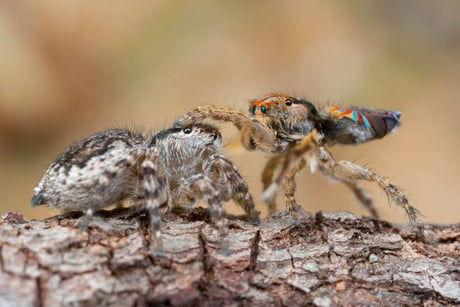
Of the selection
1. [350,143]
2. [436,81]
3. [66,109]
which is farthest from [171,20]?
[350,143]

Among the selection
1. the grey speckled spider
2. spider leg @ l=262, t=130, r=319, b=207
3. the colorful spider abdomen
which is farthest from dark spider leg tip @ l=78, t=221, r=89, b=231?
the colorful spider abdomen

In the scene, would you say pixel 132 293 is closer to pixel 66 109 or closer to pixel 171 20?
pixel 66 109

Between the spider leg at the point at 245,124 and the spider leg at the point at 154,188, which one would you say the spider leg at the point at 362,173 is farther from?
the spider leg at the point at 154,188

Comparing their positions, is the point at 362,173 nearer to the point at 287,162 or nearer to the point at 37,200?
the point at 287,162

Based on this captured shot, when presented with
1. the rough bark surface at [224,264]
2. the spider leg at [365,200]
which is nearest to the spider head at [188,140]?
the rough bark surface at [224,264]

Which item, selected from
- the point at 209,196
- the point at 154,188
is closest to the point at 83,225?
the point at 154,188

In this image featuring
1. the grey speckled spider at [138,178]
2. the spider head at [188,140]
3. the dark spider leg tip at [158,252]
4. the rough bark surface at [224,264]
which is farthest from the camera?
the spider head at [188,140]

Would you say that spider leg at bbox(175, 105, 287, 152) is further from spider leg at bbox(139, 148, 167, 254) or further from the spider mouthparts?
the spider mouthparts
